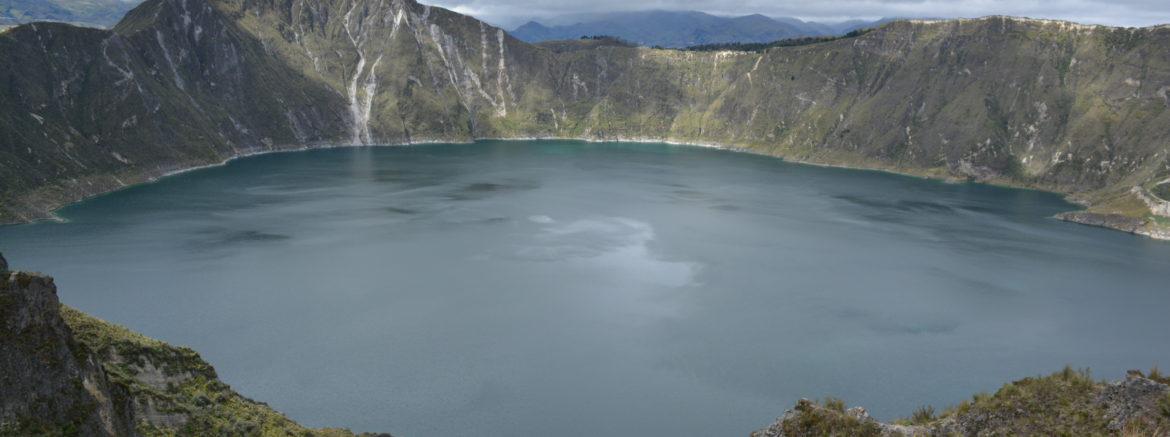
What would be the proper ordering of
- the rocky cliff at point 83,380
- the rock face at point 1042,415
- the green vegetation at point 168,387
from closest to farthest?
the rocky cliff at point 83,380
the rock face at point 1042,415
the green vegetation at point 168,387

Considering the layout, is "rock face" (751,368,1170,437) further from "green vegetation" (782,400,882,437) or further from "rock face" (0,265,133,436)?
"rock face" (0,265,133,436)

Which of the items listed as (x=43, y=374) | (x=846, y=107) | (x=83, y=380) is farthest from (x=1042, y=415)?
(x=846, y=107)

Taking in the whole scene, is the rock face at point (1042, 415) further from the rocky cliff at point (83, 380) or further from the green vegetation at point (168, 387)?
the rocky cliff at point (83, 380)

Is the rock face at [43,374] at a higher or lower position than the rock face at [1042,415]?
higher

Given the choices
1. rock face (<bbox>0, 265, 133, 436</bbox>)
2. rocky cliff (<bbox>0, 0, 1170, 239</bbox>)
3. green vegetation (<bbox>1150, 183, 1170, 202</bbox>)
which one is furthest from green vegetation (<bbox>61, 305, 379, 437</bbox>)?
green vegetation (<bbox>1150, 183, 1170, 202</bbox>)

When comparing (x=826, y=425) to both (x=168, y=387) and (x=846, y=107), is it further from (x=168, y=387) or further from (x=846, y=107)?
(x=846, y=107)

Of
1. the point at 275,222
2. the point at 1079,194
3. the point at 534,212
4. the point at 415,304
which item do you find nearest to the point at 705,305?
the point at 415,304

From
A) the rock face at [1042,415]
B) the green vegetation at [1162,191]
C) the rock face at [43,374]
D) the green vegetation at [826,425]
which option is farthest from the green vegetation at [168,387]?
the green vegetation at [1162,191]
